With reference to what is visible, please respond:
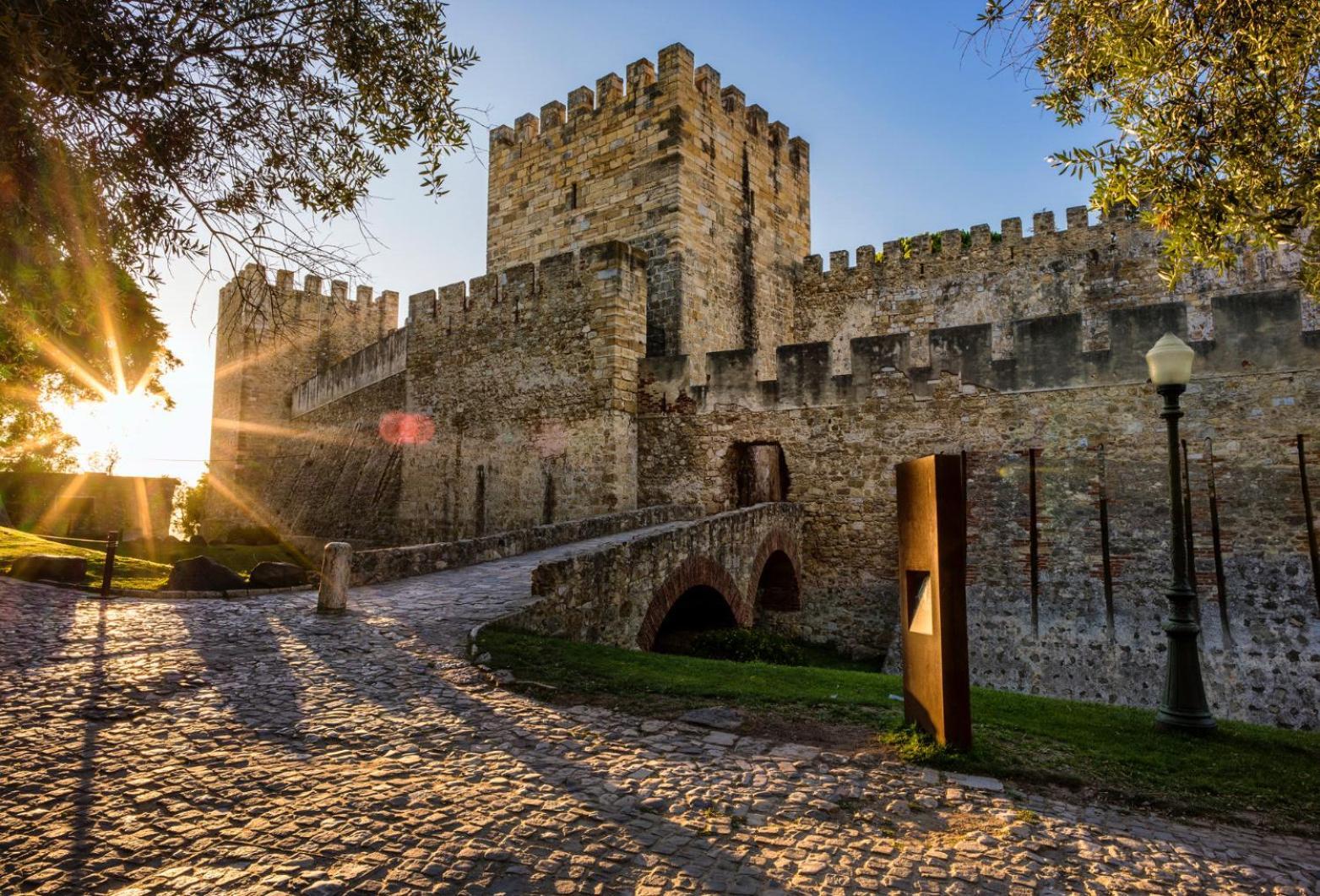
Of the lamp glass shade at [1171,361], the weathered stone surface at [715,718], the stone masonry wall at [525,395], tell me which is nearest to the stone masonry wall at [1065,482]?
the stone masonry wall at [525,395]

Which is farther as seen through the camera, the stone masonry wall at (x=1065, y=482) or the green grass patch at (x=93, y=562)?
the green grass patch at (x=93, y=562)

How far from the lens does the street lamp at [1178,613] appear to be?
5.09 meters

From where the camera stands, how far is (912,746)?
4.04m

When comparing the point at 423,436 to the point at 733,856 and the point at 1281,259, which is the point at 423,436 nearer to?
the point at 733,856

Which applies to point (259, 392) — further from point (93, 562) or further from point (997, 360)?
point (997, 360)

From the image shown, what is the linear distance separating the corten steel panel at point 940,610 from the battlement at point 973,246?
48.9ft

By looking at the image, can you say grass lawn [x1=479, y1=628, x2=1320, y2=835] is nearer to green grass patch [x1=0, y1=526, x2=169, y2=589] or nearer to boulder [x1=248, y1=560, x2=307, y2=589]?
boulder [x1=248, y1=560, x2=307, y2=589]

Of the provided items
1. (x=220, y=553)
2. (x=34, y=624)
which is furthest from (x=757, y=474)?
(x=220, y=553)

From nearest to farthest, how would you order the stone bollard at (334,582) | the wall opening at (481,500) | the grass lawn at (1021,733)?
the grass lawn at (1021,733), the stone bollard at (334,582), the wall opening at (481,500)

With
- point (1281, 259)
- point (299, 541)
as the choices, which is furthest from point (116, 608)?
point (1281, 259)

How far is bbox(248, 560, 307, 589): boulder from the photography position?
30.4 ft

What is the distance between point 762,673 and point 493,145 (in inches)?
618

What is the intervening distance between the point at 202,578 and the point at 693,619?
6.27 meters

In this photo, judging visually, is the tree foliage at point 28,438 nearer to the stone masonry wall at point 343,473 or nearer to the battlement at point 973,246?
the stone masonry wall at point 343,473
